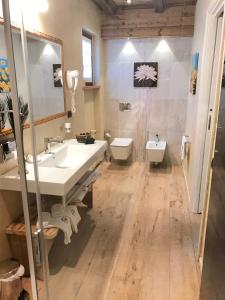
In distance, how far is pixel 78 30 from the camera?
3.28 m

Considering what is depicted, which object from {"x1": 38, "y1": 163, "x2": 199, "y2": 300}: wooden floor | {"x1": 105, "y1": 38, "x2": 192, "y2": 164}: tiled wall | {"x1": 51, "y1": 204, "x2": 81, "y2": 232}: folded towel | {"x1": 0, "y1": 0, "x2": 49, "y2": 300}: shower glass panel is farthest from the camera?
{"x1": 105, "y1": 38, "x2": 192, "y2": 164}: tiled wall

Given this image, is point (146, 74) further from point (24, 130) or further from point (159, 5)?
point (24, 130)

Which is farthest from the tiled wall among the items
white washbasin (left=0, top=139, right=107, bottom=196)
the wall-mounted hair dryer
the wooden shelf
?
white washbasin (left=0, top=139, right=107, bottom=196)

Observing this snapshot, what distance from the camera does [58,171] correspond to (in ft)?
6.34

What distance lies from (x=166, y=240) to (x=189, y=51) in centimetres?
317

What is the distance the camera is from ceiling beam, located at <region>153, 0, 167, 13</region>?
364 cm

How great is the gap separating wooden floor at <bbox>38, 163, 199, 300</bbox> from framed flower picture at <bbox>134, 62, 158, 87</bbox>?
77.4 inches

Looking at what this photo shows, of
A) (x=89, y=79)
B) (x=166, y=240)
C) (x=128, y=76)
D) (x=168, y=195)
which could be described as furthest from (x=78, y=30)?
(x=166, y=240)

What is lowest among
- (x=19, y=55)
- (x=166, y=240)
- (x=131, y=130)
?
(x=166, y=240)

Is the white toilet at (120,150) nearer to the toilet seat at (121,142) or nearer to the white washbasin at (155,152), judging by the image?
the toilet seat at (121,142)

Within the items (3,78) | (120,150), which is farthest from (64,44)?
(120,150)

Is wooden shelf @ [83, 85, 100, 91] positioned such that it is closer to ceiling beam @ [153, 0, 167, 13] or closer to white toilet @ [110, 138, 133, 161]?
white toilet @ [110, 138, 133, 161]

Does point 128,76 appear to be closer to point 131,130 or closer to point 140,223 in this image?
point 131,130

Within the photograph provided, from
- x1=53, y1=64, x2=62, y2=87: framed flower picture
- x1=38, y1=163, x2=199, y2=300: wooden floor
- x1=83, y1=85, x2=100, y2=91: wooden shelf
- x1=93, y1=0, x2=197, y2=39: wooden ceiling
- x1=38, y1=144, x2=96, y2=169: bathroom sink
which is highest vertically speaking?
x1=93, y1=0, x2=197, y2=39: wooden ceiling
